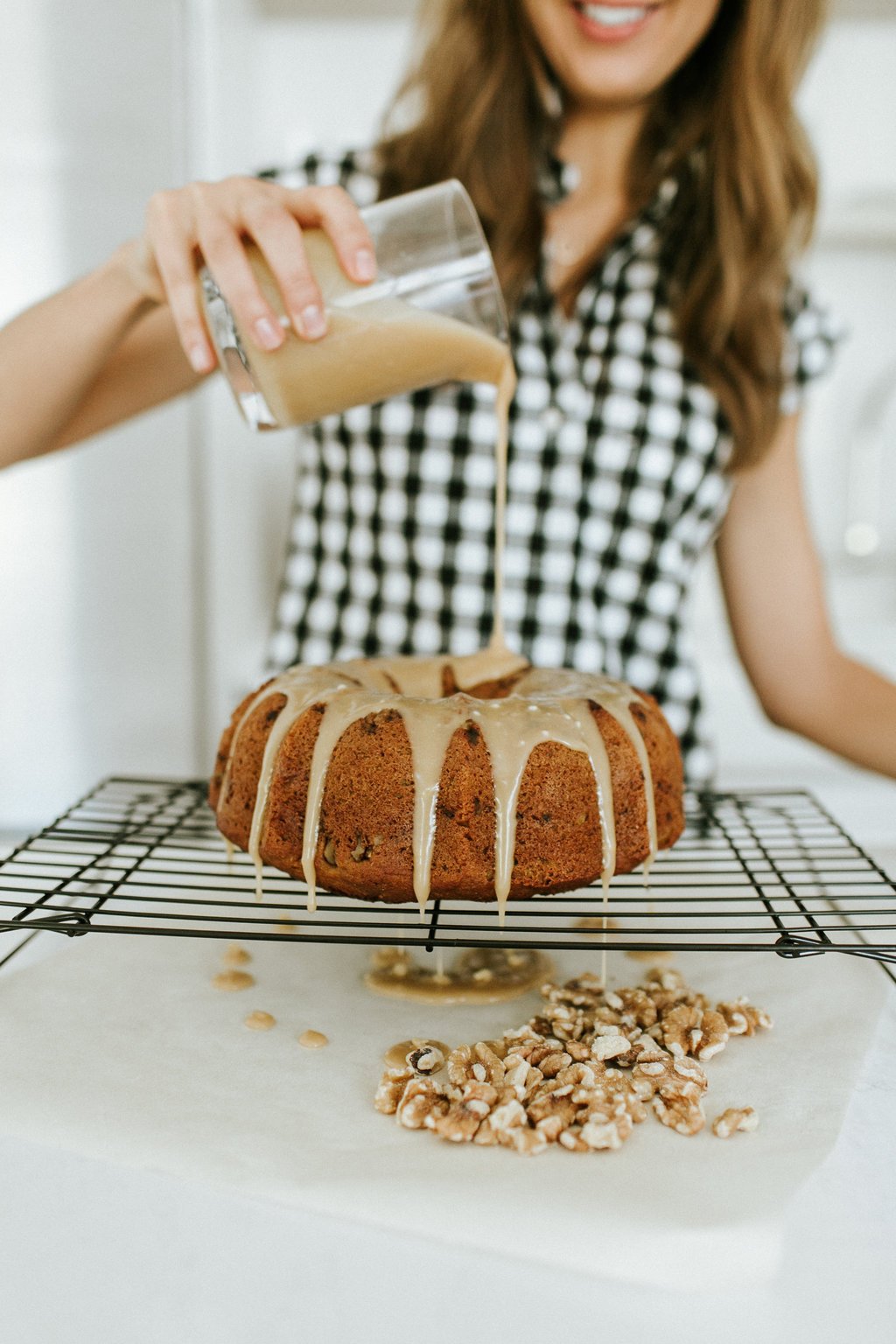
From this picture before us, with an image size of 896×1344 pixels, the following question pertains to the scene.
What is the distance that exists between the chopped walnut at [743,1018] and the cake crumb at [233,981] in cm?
39

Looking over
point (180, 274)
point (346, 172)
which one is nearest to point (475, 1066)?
point (180, 274)

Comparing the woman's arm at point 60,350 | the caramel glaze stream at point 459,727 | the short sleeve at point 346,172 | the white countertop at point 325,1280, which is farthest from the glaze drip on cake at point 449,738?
the short sleeve at point 346,172

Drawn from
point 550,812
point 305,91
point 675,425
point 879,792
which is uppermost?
point 305,91

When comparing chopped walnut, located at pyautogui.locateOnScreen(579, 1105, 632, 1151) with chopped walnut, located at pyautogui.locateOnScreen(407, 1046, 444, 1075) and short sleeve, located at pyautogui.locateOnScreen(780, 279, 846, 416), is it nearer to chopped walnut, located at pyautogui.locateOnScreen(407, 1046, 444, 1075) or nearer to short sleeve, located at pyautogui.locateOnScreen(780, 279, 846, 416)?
chopped walnut, located at pyautogui.locateOnScreen(407, 1046, 444, 1075)

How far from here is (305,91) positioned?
2.40 metres

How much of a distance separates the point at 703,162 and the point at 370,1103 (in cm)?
132

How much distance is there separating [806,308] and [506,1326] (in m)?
1.42

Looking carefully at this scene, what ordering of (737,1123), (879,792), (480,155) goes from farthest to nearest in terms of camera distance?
(879,792), (480,155), (737,1123)

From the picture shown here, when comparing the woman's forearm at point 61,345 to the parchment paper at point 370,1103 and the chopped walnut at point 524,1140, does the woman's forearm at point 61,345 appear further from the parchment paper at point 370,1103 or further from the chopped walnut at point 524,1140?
the chopped walnut at point 524,1140

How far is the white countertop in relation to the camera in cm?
60

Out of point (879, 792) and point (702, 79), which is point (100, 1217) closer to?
point (702, 79)

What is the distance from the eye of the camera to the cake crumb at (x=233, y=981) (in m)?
0.96

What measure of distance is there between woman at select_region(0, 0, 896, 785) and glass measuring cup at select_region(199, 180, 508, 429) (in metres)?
0.53

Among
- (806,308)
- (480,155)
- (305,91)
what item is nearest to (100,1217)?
(480,155)
